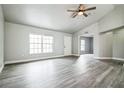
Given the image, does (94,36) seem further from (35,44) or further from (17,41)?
(17,41)

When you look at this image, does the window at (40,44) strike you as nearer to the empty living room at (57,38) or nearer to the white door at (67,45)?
the empty living room at (57,38)

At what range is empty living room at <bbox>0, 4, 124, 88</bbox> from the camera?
3.94 metres

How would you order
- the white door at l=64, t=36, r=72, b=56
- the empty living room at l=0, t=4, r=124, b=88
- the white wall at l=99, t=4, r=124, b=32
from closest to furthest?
the empty living room at l=0, t=4, r=124, b=88 < the white wall at l=99, t=4, r=124, b=32 < the white door at l=64, t=36, r=72, b=56

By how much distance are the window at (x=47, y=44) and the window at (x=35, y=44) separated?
1.46 ft

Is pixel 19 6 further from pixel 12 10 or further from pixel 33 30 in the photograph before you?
pixel 33 30

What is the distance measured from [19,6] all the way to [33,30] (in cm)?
267

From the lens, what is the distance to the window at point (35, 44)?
6.23 metres

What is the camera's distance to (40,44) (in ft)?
22.5

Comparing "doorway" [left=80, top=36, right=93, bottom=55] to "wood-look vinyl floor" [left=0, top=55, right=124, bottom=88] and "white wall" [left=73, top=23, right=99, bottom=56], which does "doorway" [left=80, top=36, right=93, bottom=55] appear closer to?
"white wall" [left=73, top=23, right=99, bottom=56]

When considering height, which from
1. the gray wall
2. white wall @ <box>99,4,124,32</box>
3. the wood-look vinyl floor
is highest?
white wall @ <box>99,4,124,32</box>

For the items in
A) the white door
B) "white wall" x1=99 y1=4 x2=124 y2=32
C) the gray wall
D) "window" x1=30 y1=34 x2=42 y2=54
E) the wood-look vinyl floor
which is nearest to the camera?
the wood-look vinyl floor

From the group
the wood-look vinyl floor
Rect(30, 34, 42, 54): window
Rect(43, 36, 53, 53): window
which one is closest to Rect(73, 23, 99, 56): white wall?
Rect(43, 36, 53, 53): window

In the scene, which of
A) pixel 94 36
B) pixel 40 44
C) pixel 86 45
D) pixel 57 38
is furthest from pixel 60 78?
pixel 86 45

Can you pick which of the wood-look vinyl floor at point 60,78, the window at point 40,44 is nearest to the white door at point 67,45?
the window at point 40,44
